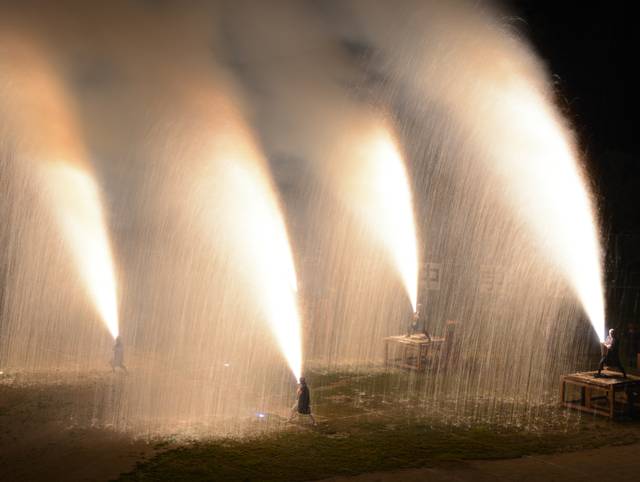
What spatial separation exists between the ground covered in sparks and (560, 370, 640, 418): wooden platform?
580 millimetres

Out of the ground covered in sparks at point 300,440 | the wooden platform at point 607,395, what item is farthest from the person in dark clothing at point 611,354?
the ground covered in sparks at point 300,440

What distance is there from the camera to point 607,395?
607 inches

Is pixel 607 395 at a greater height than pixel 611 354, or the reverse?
pixel 611 354

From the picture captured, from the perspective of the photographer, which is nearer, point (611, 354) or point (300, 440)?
point (300, 440)

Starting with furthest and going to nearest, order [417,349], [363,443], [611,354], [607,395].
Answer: [417,349]
[611,354]
[607,395]
[363,443]

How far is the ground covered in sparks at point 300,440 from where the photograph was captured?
10656mm

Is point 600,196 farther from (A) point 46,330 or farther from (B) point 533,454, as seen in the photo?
(A) point 46,330

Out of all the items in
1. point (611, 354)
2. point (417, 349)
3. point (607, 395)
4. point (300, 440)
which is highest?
point (611, 354)

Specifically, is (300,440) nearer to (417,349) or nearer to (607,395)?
(607,395)

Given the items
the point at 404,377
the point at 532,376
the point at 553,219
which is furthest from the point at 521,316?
the point at 404,377

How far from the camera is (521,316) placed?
30.3m

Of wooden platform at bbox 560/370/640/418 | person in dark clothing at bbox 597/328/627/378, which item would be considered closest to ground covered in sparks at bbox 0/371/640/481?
wooden platform at bbox 560/370/640/418

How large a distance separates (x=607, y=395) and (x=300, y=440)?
28.7 feet

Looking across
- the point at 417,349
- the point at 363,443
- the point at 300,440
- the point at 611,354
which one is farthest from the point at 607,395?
the point at 300,440
